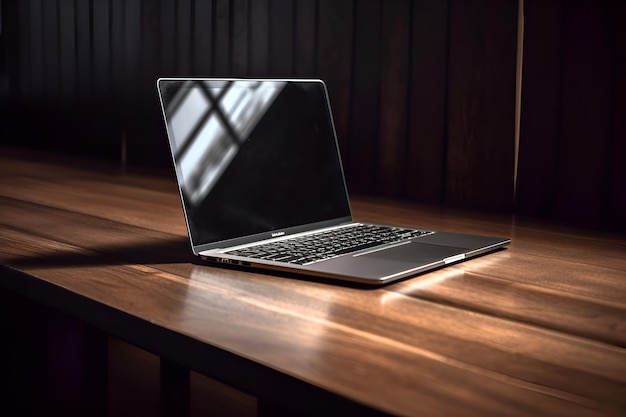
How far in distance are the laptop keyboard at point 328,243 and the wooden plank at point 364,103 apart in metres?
0.58

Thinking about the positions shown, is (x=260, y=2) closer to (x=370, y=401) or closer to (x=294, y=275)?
(x=294, y=275)

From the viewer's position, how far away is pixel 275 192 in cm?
107

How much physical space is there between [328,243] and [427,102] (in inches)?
26.8

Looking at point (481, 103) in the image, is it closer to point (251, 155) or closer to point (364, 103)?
point (364, 103)

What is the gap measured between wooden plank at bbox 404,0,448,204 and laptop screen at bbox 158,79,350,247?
0.42 meters

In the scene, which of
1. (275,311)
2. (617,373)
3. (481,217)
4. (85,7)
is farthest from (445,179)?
(85,7)

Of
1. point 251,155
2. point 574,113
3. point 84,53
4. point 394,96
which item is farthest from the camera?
point 84,53

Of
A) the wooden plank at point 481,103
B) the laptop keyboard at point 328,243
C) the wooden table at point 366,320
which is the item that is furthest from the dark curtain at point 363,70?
the laptop keyboard at point 328,243

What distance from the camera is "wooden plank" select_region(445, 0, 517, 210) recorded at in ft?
4.78

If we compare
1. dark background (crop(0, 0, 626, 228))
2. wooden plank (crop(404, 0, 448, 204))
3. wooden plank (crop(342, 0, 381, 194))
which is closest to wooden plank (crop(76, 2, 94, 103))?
dark background (crop(0, 0, 626, 228))

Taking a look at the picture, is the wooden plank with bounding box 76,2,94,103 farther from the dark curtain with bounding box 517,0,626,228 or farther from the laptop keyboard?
the laptop keyboard

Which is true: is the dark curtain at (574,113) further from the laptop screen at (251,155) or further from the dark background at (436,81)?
the laptop screen at (251,155)

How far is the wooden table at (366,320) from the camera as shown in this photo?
1.77ft

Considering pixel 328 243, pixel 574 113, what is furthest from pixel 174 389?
pixel 574 113
